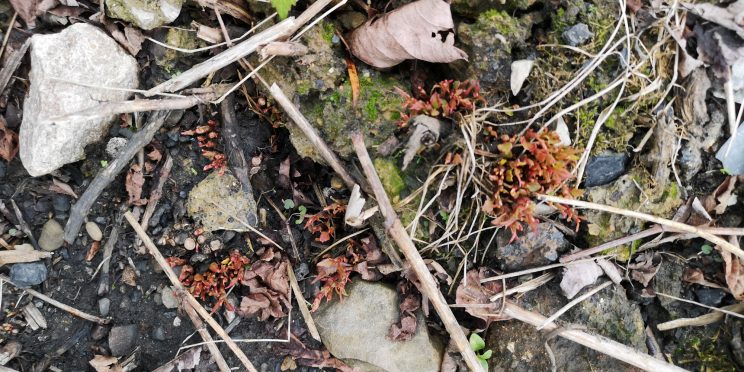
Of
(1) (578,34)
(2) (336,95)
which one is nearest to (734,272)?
(1) (578,34)

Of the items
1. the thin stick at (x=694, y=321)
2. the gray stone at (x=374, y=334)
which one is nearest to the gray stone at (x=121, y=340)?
the gray stone at (x=374, y=334)

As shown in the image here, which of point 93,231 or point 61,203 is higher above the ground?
point 61,203

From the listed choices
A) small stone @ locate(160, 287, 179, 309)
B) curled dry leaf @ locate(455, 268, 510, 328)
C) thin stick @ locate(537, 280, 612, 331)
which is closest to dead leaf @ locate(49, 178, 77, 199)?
small stone @ locate(160, 287, 179, 309)

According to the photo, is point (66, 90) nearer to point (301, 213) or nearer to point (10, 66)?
point (10, 66)

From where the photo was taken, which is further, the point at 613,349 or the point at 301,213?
the point at 301,213

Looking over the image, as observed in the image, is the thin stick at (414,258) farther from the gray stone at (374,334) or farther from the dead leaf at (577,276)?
the dead leaf at (577,276)

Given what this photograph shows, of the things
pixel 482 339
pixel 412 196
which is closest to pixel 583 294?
A: pixel 482 339
